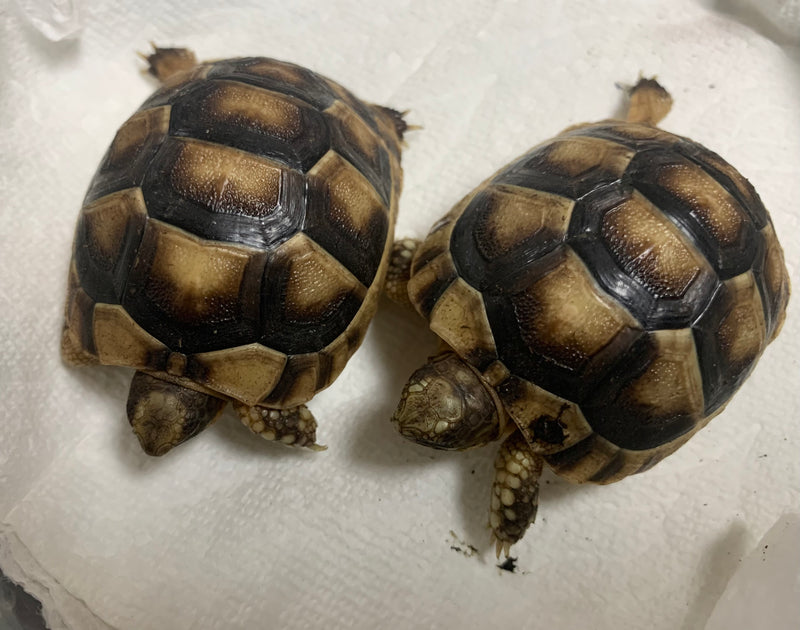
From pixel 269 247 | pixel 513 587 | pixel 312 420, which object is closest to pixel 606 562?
pixel 513 587

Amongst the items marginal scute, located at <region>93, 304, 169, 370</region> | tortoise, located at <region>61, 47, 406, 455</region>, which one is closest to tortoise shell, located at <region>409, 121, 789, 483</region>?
tortoise, located at <region>61, 47, 406, 455</region>

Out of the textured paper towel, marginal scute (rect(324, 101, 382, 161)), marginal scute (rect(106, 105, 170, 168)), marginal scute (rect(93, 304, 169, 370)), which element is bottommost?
the textured paper towel

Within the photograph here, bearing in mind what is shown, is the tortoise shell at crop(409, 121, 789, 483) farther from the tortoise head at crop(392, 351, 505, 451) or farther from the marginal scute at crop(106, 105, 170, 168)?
the marginal scute at crop(106, 105, 170, 168)

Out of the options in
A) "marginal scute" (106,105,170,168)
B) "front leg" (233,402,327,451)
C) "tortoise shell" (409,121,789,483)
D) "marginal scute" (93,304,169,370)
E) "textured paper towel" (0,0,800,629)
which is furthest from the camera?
"textured paper towel" (0,0,800,629)

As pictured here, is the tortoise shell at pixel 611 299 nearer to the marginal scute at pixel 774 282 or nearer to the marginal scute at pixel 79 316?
the marginal scute at pixel 774 282

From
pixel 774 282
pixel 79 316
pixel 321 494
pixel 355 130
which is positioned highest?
pixel 774 282

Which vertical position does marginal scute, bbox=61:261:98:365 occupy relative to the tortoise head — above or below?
below

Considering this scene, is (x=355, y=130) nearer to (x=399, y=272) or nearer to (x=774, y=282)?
(x=399, y=272)

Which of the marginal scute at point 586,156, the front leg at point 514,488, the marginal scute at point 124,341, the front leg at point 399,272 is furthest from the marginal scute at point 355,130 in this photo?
the front leg at point 514,488

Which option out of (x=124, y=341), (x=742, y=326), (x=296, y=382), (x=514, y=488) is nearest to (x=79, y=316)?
(x=124, y=341)
